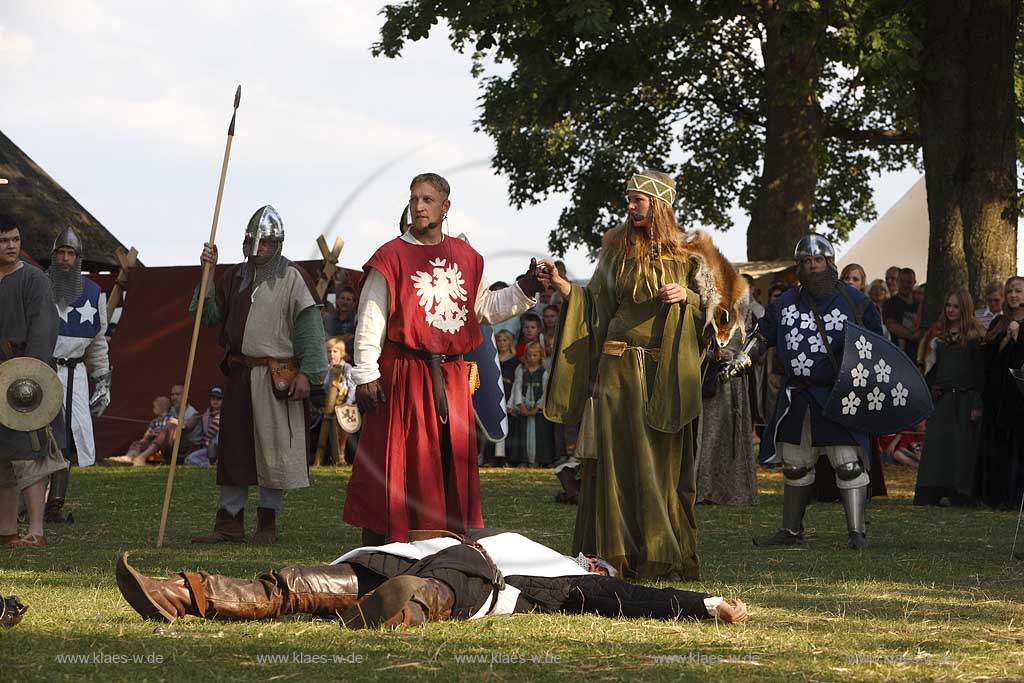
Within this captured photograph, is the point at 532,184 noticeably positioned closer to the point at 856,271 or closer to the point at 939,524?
the point at 856,271

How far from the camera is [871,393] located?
28.8 feet

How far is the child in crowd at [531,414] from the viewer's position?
15672 mm

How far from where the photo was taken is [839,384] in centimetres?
875

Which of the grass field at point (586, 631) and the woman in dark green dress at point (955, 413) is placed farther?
the woman in dark green dress at point (955, 413)

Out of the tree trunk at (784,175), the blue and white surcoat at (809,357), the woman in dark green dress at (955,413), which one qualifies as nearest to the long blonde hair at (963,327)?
the woman in dark green dress at (955,413)

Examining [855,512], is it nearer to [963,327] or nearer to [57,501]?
[963,327]

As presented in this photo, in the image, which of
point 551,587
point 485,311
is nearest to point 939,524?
point 485,311

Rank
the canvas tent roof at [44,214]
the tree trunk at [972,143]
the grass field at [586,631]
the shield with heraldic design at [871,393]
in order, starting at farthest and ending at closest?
the canvas tent roof at [44,214] < the tree trunk at [972,143] < the shield with heraldic design at [871,393] < the grass field at [586,631]

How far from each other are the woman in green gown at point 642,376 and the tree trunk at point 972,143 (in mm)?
7938

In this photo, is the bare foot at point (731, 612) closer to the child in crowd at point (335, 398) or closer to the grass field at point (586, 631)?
the grass field at point (586, 631)

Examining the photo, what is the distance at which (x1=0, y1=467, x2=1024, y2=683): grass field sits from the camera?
4.46 meters

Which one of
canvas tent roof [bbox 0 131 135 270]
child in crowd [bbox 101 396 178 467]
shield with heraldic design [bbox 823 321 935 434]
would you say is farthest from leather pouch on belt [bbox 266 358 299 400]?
canvas tent roof [bbox 0 131 135 270]

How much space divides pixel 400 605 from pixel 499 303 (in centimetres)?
247

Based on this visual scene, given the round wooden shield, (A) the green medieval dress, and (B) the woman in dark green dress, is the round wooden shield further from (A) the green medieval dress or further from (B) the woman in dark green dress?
(B) the woman in dark green dress
